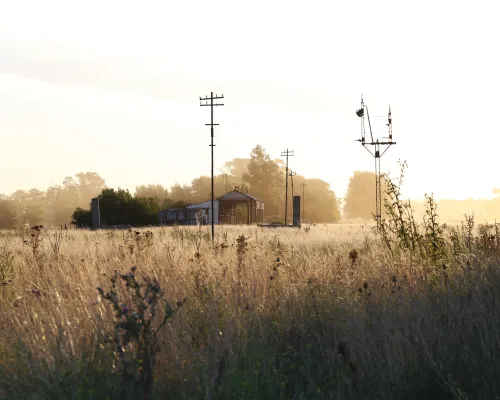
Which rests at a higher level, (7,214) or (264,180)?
(264,180)

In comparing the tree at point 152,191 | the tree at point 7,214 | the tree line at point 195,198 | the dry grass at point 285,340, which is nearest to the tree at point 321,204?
the tree line at point 195,198

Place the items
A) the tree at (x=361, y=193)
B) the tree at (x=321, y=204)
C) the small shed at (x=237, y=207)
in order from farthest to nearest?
1. the tree at (x=361, y=193)
2. the tree at (x=321, y=204)
3. the small shed at (x=237, y=207)

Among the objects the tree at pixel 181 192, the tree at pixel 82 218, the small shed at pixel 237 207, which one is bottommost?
the tree at pixel 82 218

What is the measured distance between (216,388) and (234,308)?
61.0 inches

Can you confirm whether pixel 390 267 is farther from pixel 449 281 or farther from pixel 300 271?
pixel 300 271

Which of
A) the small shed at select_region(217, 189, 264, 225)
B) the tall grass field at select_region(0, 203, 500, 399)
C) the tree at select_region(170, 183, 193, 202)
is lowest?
the tall grass field at select_region(0, 203, 500, 399)

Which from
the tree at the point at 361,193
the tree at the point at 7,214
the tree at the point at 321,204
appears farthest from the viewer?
the tree at the point at 361,193

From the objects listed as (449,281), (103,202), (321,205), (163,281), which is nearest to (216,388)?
(163,281)

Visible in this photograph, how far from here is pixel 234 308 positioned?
565 centimetres

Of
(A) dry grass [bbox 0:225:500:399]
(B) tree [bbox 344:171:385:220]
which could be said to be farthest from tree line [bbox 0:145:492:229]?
(A) dry grass [bbox 0:225:500:399]

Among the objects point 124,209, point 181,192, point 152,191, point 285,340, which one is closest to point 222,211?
point 124,209

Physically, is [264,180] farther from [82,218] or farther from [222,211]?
[82,218]

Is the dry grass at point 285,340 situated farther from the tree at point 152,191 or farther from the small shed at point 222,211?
the tree at point 152,191

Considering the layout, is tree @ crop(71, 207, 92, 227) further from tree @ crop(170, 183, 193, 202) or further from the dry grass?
tree @ crop(170, 183, 193, 202)
